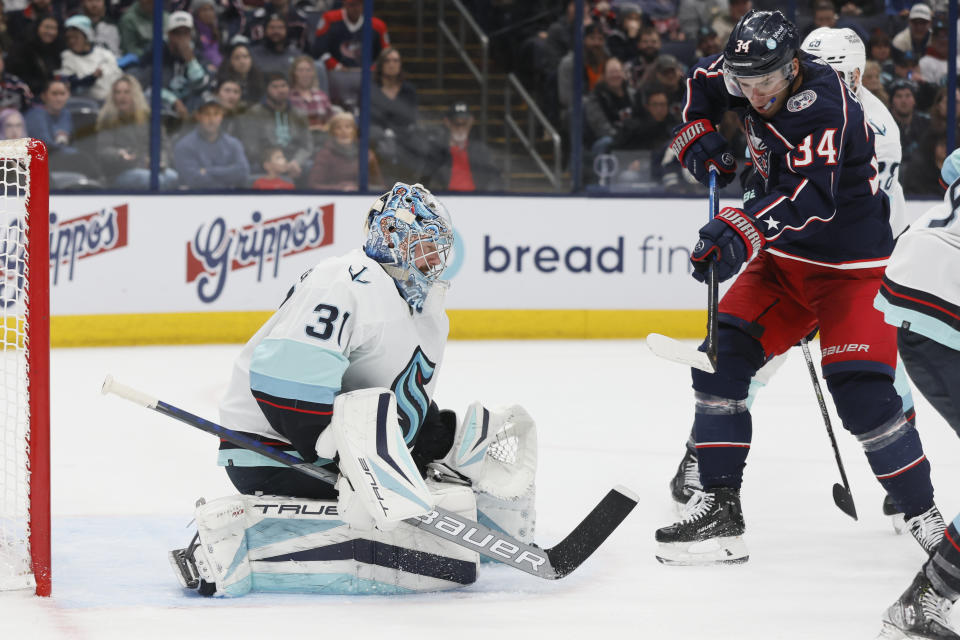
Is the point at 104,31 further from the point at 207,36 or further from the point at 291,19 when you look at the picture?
the point at 291,19

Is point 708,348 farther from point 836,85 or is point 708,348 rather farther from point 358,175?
point 358,175

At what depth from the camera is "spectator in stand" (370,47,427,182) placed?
660 centimetres

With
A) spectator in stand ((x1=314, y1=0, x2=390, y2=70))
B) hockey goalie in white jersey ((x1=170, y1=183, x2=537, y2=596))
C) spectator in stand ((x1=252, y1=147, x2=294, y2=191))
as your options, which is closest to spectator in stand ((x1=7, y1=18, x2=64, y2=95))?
spectator in stand ((x1=252, y1=147, x2=294, y2=191))

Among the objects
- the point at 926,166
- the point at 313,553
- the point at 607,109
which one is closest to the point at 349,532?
the point at 313,553

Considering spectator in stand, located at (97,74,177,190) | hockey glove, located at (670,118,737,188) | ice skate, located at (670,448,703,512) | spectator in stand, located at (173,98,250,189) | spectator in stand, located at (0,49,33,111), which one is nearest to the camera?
hockey glove, located at (670,118,737,188)

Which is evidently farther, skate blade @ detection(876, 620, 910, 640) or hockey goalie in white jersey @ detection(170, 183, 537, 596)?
hockey goalie in white jersey @ detection(170, 183, 537, 596)

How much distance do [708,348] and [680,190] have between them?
3.95m

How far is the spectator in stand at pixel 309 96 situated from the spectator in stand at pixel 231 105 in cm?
26

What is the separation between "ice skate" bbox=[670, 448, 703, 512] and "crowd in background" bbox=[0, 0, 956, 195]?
10.9 ft

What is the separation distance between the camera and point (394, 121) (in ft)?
21.8

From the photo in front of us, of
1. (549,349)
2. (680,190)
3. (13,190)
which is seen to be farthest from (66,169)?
(680,190)

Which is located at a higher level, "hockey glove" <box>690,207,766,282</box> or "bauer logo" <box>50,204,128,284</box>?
"hockey glove" <box>690,207,766,282</box>

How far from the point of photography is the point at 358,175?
6.52 meters

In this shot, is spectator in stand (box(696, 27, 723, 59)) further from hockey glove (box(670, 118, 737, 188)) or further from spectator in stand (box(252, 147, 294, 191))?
hockey glove (box(670, 118, 737, 188))
